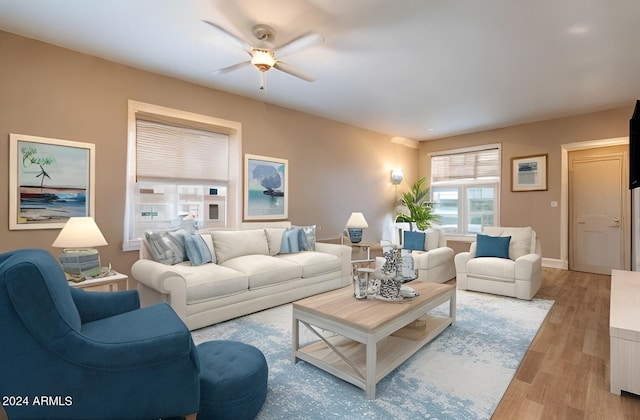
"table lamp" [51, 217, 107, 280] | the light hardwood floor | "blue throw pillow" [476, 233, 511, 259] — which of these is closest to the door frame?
"blue throw pillow" [476, 233, 511, 259]

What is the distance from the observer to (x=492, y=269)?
4086mm

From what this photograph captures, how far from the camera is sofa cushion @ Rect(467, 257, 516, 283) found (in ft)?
13.0

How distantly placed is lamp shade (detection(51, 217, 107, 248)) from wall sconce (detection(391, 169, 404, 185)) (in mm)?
5482

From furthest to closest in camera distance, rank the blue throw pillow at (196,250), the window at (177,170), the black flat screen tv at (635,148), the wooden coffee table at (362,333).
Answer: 1. the window at (177,170)
2. the blue throw pillow at (196,250)
3. the black flat screen tv at (635,148)
4. the wooden coffee table at (362,333)

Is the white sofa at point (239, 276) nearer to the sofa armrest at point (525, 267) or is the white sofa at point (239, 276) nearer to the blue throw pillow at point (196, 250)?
the blue throw pillow at point (196, 250)

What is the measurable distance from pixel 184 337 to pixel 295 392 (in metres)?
0.90

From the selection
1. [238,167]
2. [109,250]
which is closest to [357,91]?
[238,167]

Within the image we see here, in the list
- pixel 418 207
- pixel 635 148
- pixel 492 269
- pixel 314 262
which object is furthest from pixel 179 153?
pixel 635 148

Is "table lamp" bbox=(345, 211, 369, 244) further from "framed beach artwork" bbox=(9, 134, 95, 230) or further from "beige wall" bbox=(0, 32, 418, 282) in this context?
"framed beach artwork" bbox=(9, 134, 95, 230)

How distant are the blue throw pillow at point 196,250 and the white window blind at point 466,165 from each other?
18.1ft

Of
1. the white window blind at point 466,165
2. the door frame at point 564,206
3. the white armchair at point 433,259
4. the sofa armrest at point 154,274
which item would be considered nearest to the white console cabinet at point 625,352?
the white armchair at point 433,259

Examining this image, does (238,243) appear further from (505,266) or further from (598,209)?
(598,209)

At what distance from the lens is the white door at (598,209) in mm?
5207

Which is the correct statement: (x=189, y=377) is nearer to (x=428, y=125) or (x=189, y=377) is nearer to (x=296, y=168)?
(x=296, y=168)
